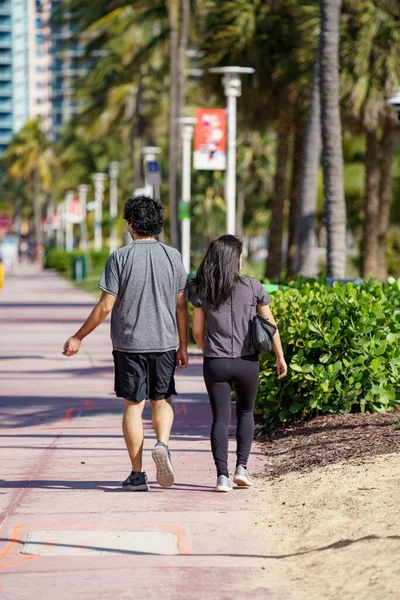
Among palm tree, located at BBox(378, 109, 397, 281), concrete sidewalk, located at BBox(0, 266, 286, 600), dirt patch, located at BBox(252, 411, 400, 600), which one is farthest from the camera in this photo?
palm tree, located at BBox(378, 109, 397, 281)

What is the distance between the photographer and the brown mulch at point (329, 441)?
8.55m

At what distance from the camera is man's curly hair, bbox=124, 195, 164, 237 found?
7.86 metres

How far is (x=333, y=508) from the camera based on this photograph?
23.4 ft

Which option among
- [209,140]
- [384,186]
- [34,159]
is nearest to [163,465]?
[209,140]

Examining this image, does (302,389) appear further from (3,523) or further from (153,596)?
(153,596)

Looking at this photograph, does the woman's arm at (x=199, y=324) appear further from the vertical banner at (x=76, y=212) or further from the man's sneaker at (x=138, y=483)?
the vertical banner at (x=76, y=212)

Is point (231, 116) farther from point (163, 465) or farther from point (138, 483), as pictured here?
point (163, 465)

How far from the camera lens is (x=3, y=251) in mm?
69750

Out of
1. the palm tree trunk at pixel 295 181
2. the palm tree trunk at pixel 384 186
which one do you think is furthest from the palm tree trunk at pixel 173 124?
the palm tree trunk at pixel 384 186

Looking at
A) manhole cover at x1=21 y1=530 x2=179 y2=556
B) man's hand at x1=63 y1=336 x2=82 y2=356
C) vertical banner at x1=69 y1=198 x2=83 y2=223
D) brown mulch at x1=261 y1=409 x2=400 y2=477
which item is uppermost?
man's hand at x1=63 y1=336 x2=82 y2=356

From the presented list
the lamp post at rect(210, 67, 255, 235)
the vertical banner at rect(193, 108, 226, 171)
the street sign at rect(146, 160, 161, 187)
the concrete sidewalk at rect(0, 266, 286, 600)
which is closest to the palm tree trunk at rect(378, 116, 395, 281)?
the street sign at rect(146, 160, 161, 187)

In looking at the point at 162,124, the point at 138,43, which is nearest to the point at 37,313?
the point at 138,43

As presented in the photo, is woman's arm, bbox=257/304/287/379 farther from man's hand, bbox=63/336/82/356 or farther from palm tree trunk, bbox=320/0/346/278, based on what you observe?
palm tree trunk, bbox=320/0/346/278

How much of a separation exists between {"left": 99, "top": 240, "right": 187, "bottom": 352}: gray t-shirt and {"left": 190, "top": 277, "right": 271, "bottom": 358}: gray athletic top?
0.20 metres
